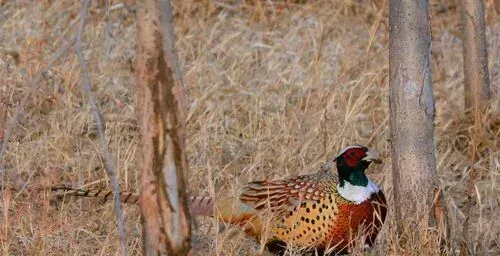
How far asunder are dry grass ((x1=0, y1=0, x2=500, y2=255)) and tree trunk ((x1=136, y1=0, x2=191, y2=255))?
1.00 metres

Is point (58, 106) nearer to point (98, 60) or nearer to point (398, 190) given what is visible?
point (98, 60)

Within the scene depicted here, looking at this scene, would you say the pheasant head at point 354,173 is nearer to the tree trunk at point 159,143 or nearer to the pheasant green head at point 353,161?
the pheasant green head at point 353,161

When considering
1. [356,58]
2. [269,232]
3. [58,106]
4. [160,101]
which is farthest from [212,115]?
[160,101]

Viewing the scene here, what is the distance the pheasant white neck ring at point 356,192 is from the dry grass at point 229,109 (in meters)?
0.18

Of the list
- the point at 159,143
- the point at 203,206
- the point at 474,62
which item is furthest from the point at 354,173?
the point at 474,62

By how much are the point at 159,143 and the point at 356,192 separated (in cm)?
159

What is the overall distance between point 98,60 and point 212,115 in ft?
3.63

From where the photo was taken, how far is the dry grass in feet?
15.7

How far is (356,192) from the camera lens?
15.0 feet

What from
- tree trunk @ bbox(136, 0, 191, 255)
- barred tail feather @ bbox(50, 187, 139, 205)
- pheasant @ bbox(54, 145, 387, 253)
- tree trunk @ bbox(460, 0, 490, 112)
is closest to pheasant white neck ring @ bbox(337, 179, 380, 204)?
pheasant @ bbox(54, 145, 387, 253)

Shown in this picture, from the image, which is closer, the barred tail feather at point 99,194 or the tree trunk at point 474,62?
the barred tail feather at point 99,194

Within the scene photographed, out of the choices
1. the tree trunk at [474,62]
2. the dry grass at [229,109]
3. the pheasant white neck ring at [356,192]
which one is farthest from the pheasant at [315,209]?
the tree trunk at [474,62]

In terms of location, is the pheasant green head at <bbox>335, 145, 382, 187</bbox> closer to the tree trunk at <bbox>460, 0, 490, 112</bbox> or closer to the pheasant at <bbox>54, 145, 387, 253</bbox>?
the pheasant at <bbox>54, 145, 387, 253</bbox>

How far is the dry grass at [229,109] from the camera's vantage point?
4.80m
